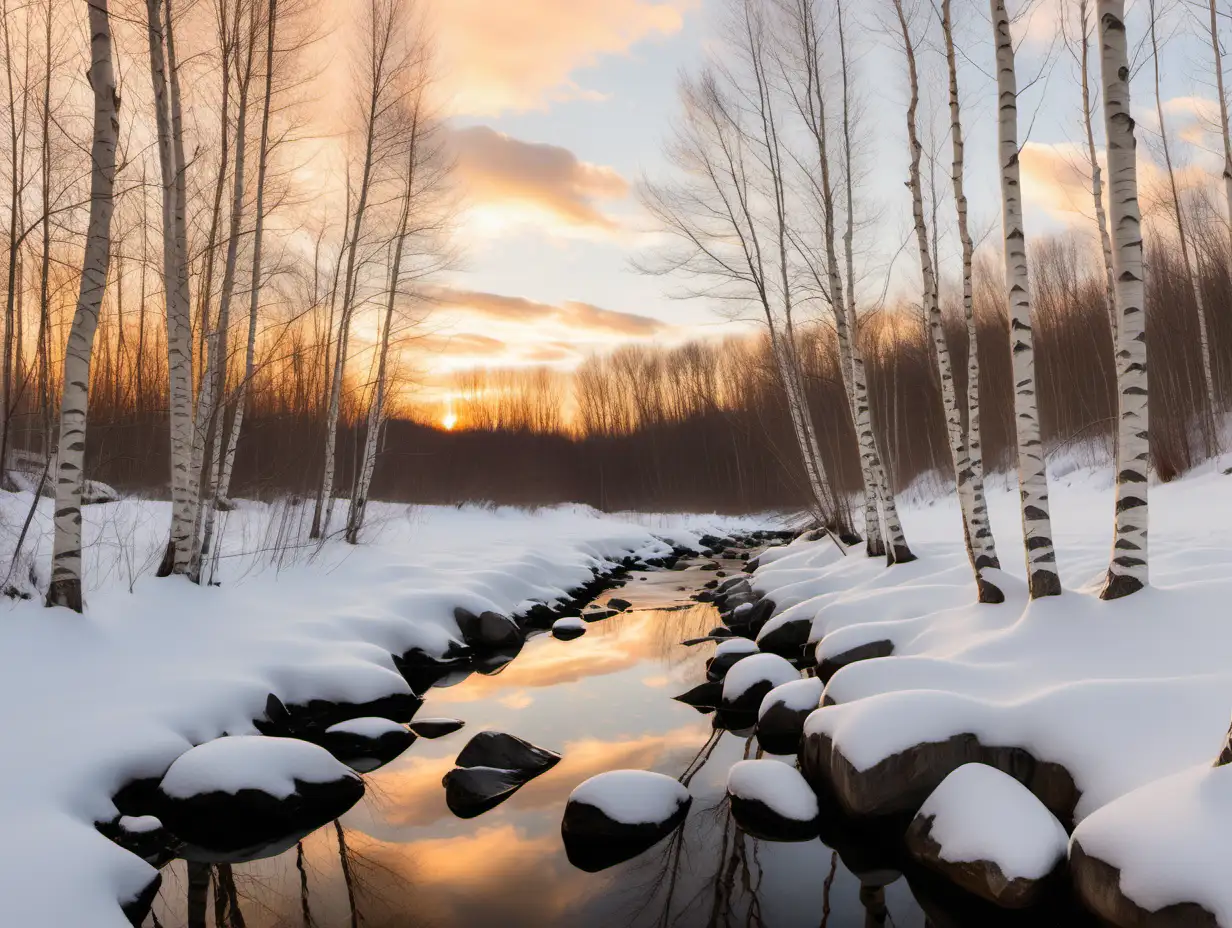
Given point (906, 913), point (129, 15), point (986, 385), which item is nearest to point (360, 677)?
point (906, 913)

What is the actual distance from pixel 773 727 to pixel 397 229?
11.1 meters

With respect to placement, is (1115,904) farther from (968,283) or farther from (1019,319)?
(968,283)

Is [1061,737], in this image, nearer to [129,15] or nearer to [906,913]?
[906,913]

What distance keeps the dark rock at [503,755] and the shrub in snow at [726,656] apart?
2463 millimetres

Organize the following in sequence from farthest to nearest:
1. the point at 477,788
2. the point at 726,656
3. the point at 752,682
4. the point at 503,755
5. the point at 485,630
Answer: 1. the point at 485,630
2. the point at 726,656
3. the point at 752,682
4. the point at 503,755
5. the point at 477,788

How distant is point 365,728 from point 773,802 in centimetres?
314

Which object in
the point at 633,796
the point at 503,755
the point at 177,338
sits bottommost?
the point at 503,755

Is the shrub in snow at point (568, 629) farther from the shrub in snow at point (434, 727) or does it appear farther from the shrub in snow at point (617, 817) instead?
the shrub in snow at point (617, 817)

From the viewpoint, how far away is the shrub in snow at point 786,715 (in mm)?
5211

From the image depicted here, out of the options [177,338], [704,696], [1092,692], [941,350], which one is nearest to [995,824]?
[1092,692]

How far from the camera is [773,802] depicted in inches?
159

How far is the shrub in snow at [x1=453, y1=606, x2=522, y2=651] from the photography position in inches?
328

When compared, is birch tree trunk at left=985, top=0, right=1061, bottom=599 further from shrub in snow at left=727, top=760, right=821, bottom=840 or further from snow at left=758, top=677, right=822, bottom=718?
shrub in snow at left=727, top=760, right=821, bottom=840

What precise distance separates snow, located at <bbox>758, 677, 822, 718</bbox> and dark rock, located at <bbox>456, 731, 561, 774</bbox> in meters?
1.75
